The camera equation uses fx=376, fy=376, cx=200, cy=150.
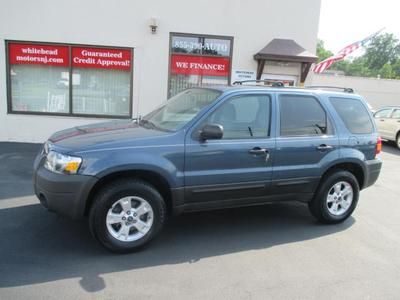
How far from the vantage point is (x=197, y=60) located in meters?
10.2

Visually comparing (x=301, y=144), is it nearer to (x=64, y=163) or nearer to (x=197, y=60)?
(x=64, y=163)

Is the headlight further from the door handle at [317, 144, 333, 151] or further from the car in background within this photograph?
the car in background

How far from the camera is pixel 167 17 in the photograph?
981 centimetres

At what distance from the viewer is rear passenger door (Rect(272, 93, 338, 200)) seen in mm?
4613

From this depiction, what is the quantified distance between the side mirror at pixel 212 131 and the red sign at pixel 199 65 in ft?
21.0

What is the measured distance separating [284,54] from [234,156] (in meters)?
6.21

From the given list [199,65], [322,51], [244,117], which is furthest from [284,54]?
[322,51]

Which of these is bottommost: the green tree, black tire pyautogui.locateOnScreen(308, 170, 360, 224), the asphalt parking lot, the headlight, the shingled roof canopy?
the asphalt parking lot

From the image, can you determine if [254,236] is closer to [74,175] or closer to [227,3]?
[74,175]

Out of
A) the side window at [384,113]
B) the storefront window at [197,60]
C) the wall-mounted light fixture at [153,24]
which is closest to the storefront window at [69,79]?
the wall-mounted light fixture at [153,24]

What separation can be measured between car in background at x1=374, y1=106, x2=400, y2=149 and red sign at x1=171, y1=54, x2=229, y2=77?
7.13m

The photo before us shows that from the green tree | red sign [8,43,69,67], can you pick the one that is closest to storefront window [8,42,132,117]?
red sign [8,43,69,67]

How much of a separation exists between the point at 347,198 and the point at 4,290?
4.24 metres

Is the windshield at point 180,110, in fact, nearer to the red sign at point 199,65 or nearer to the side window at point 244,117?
the side window at point 244,117
